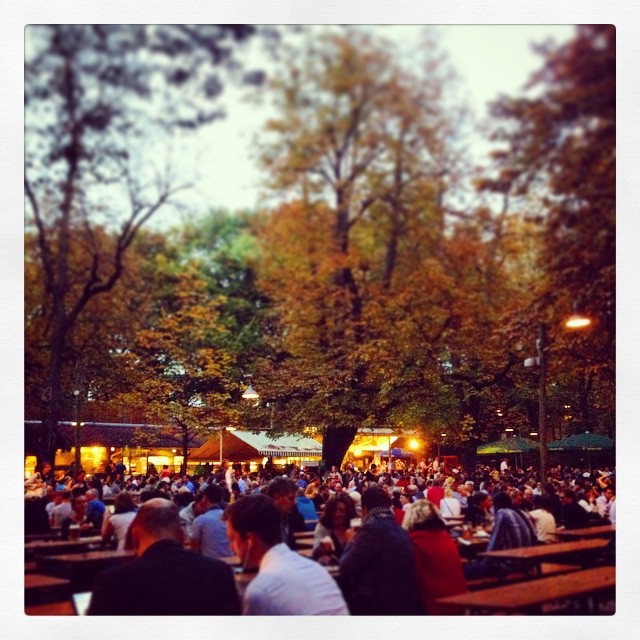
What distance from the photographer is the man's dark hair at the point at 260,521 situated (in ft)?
13.0

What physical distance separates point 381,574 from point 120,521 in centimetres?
447

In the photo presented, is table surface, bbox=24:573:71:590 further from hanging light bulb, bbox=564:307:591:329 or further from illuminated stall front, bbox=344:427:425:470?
illuminated stall front, bbox=344:427:425:470

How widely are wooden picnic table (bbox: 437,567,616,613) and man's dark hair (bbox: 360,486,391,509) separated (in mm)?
1069

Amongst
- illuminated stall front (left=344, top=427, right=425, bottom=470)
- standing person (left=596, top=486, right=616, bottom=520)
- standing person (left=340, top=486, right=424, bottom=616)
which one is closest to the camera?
standing person (left=340, top=486, right=424, bottom=616)

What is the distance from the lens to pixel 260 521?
13.1ft

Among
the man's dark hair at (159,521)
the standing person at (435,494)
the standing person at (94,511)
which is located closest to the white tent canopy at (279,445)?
the standing person at (435,494)

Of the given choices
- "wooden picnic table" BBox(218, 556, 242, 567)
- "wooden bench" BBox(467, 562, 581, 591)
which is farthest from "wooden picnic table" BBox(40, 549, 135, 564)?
"wooden bench" BBox(467, 562, 581, 591)

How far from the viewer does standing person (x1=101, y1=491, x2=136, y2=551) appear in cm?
852

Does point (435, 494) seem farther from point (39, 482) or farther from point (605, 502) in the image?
point (39, 482)

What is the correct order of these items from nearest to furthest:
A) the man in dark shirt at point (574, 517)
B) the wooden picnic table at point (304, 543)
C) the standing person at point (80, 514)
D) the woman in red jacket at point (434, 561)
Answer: the woman in red jacket at point (434, 561) < the wooden picnic table at point (304, 543) < the standing person at point (80, 514) < the man in dark shirt at point (574, 517)

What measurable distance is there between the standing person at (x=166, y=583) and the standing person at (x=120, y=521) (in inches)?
190

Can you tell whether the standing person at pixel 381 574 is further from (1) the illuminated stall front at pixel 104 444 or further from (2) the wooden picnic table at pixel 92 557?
(2) the wooden picnic table at pixel 92 557
